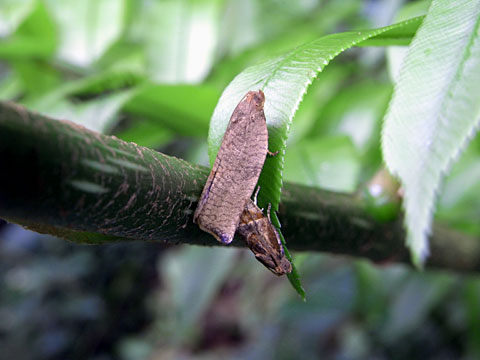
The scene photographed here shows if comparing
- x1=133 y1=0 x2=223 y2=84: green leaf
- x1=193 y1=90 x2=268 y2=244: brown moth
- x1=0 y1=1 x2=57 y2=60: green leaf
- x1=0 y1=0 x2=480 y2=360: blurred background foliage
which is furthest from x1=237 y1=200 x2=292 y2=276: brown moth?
x1=0 y1=1 x2=57 y2=60: green leaf

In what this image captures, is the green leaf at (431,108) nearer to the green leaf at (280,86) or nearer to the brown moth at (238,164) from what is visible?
the green leaf at (280,86)

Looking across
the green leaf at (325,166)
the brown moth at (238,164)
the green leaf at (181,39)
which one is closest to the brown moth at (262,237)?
the brown moth at (238,164)

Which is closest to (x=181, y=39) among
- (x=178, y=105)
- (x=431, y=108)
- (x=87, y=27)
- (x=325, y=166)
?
(x=87, y=27)

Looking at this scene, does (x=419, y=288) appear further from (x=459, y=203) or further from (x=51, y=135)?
(x=51, y=135)

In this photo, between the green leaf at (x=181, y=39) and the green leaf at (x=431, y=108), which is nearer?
the green leaf at (x=431, y=108)

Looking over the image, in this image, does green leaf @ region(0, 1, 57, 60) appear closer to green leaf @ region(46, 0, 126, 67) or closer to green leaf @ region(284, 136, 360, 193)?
green leaf @ region(46, 0, 126, 67)
